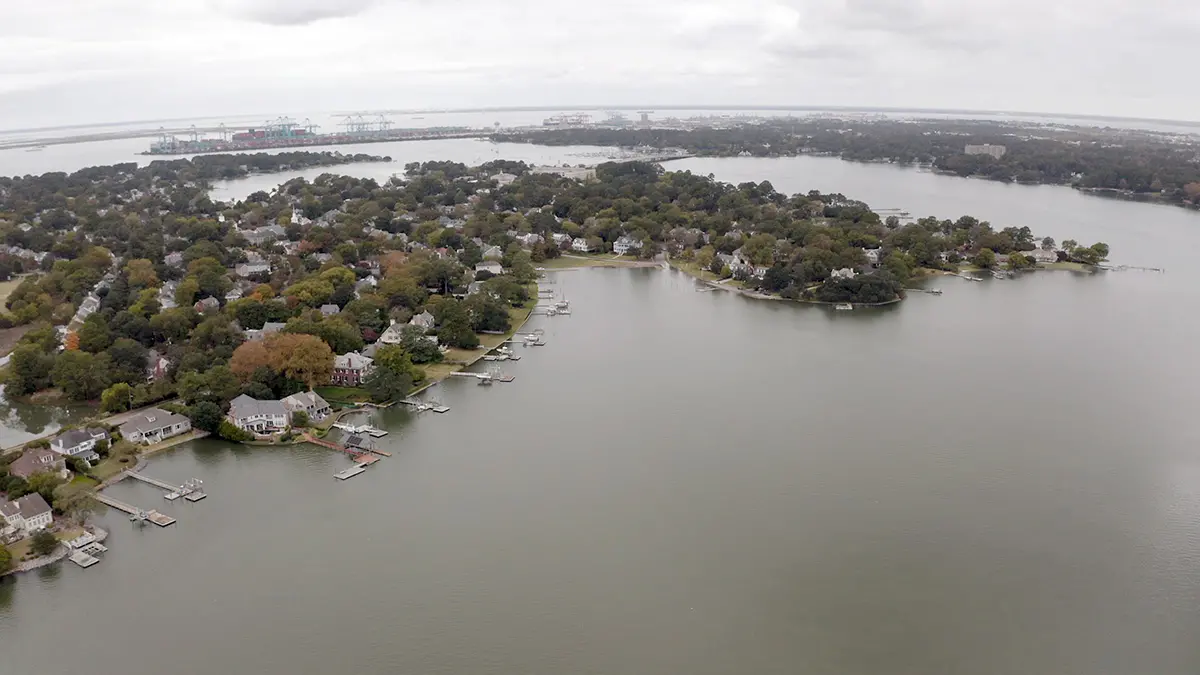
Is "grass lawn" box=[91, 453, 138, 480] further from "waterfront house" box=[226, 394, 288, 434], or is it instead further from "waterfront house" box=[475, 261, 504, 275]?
"waterfront house" box=[475, 261, 504, 275]

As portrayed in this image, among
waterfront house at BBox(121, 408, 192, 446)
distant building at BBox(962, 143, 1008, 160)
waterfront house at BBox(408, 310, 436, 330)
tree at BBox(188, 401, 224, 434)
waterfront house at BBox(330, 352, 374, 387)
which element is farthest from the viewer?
distant building at BBox(962, 143, 1008, 160)

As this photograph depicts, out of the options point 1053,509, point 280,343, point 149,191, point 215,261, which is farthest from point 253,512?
point 149,191

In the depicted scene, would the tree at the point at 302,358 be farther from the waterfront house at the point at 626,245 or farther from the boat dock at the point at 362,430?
the waterfront house at the point at 626,245

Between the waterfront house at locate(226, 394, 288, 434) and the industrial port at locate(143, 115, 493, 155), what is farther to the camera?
the industrial port at locate(143, 115, 493, 155)

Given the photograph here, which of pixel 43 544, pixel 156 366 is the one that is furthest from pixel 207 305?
pixel 43 544

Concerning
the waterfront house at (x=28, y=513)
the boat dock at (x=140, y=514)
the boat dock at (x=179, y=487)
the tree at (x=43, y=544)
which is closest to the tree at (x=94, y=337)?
the boat dock at (x=179, y=487)

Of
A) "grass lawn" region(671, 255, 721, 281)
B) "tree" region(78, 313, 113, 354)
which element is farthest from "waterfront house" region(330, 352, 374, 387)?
"grass lawn" region(671, 255, 721, 281)
